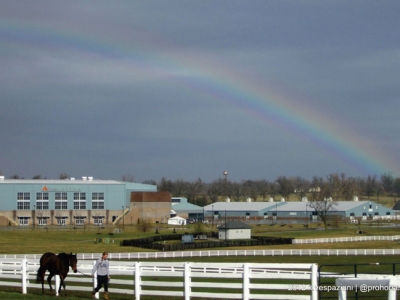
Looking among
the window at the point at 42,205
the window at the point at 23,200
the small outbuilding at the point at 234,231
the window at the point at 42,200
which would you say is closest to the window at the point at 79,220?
the window at the point at 42,205

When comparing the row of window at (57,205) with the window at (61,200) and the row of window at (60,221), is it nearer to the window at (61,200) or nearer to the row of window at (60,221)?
the window at (61,200)

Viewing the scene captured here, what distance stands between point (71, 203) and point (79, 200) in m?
1.81

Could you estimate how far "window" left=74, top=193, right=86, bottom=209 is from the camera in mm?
142750

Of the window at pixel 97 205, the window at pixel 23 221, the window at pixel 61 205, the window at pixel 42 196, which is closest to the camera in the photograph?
the window at pixel 23 221

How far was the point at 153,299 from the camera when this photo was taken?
22.5 meters

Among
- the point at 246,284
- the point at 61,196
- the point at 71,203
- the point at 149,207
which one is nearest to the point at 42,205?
the point at 61,196

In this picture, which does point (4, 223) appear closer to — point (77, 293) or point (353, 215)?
point (353, 215)

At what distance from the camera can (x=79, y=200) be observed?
143 meters

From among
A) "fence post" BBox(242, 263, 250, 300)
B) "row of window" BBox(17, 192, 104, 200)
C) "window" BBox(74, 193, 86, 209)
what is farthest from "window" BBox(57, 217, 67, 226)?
"fence post" BBox(242, 263, 250, 300)

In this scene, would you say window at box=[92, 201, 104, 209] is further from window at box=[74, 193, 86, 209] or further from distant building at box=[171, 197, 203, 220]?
distant building at box=[171, 197, 203, 220]

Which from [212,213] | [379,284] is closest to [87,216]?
[212,213]

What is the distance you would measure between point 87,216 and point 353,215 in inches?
2821

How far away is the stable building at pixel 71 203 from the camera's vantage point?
138m

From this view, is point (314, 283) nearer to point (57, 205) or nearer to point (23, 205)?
point (23, 205)
